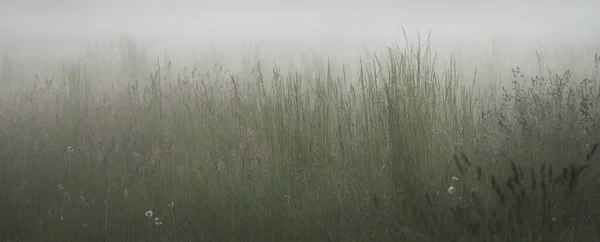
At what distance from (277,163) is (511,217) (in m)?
1.84

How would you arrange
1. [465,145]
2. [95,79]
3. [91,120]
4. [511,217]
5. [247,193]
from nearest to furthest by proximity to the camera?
[511,217] < [247,193] < [465,145] < [91,120] < [95,79]

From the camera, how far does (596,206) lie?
3232 mm

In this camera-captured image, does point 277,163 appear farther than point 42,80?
No

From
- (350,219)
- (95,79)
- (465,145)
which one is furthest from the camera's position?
(95,79)

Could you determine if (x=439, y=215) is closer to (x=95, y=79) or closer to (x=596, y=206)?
(x=596, y=206)

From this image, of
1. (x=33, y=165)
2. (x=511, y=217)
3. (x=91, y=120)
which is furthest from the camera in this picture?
(x=91, y=120)

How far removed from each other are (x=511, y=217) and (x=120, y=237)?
2375mm

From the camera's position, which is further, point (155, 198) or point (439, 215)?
point (155, 198)

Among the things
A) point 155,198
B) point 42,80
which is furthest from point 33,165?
point 42,80

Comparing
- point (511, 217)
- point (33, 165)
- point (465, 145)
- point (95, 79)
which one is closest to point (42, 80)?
point (95, 79)

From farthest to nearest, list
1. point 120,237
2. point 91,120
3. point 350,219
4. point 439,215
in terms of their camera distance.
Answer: point 91,120
point 120,237
point 350,219
point 439,215

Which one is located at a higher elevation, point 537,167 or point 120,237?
point 537,167

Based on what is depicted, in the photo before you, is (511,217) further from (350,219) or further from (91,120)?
(91,120)

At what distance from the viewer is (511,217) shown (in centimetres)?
281
